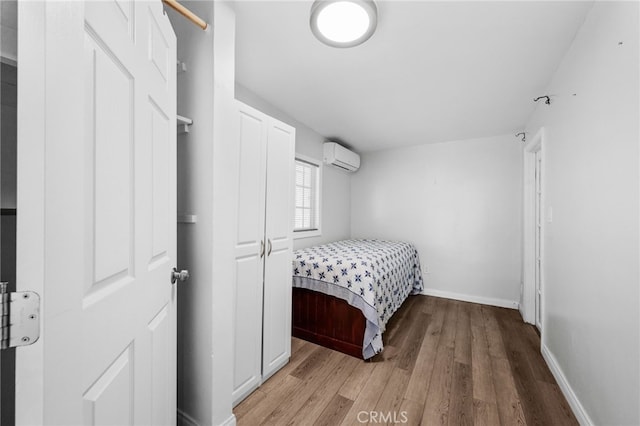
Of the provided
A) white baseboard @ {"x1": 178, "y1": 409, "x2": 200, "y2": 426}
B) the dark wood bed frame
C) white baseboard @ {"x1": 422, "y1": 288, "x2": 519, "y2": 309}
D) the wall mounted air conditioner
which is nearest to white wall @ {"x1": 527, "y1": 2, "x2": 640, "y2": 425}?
the dark wood bed frame

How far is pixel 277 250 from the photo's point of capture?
6.20 feet

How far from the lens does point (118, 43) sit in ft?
2.23

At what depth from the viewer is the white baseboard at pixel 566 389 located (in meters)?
1.43

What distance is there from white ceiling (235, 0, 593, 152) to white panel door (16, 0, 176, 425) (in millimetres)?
926

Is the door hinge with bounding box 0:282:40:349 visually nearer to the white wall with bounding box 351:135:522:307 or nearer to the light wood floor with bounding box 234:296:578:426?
the light wood floor with bounding box 234:296:578:426

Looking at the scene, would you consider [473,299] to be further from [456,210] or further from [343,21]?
[343,21]

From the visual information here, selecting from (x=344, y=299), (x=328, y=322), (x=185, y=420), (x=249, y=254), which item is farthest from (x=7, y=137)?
(x=328, y=322)

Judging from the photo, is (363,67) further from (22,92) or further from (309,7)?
(22,92)

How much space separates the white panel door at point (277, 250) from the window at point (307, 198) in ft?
3.91

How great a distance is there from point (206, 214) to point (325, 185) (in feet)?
8.62

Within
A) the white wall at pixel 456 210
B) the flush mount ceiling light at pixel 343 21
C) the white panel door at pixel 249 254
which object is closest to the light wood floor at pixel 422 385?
the white panel door at pixel 249 254

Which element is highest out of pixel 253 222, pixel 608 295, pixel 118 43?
pixel 118 43

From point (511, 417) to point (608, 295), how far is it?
0.92 meters

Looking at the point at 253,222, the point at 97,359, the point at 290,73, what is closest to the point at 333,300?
the point at 253,222
